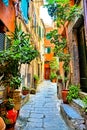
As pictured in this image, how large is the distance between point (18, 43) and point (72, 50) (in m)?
4.56

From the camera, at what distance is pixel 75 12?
778 cm

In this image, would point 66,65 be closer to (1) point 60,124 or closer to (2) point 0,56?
(1) point 60,124

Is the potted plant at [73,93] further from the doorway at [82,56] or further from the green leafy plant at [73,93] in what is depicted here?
the doorway at [82,56]

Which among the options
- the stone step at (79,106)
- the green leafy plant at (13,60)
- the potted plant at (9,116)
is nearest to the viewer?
the green leafy plant at (13,60)

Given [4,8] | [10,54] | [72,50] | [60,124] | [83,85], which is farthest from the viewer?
[72,50]

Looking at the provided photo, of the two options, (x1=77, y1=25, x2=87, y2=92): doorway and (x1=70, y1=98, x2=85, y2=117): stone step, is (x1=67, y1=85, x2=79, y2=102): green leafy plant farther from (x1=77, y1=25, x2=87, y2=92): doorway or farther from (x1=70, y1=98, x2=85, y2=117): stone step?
(x1=70, y1=98, x2=85, y2=117): stone step

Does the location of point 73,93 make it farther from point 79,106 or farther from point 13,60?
point 13,60

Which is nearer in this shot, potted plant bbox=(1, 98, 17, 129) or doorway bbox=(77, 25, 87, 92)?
potted plant bbox=(1, 98, 17, 129)

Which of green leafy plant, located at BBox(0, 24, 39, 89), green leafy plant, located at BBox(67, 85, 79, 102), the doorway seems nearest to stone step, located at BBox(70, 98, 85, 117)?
green leafy plant, located at BBox(67, 85, 79, 102)

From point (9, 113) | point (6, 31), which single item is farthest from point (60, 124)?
point (6, 31)

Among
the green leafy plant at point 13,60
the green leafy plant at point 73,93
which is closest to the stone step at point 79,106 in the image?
the green leafy plant at point 73,93

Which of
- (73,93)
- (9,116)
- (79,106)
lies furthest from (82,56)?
(9,116)

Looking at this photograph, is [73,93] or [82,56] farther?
[82,56]

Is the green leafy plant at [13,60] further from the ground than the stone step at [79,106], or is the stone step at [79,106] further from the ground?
the green leafy plant at [13,60]
